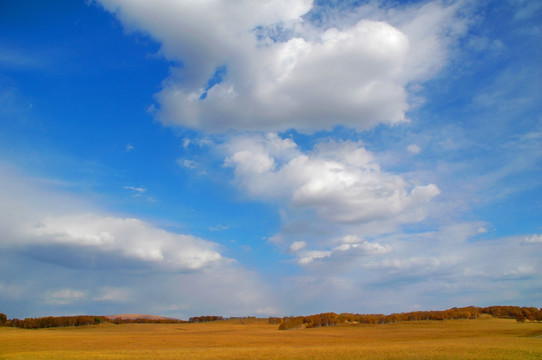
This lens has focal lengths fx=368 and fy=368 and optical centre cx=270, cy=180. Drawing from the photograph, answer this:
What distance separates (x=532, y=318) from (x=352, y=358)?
15185 centimetres

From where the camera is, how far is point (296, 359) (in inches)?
1550

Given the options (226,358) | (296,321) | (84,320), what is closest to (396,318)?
(296,321)

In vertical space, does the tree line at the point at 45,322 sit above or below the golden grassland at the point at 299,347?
below

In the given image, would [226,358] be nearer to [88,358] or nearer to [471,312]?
[88,358]

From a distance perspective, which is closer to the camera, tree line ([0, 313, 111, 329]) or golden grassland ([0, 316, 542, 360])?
golden grassland ([0, 316, 542, 360])

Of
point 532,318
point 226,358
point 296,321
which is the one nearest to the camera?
point 226,358

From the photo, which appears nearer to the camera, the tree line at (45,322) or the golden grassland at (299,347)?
the golden grassland at (299,347)

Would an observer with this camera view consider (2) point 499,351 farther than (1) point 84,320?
No

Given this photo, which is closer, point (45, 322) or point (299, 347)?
point (299, 347)

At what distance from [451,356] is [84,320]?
208 metres

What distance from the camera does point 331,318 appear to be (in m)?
196

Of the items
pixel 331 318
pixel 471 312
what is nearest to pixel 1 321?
Result: pixel 331 318

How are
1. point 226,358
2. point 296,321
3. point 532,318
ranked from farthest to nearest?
point 296,321 < point 532,318 < point 226,358

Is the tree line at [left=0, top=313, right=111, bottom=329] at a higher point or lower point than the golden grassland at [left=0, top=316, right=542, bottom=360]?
lower
